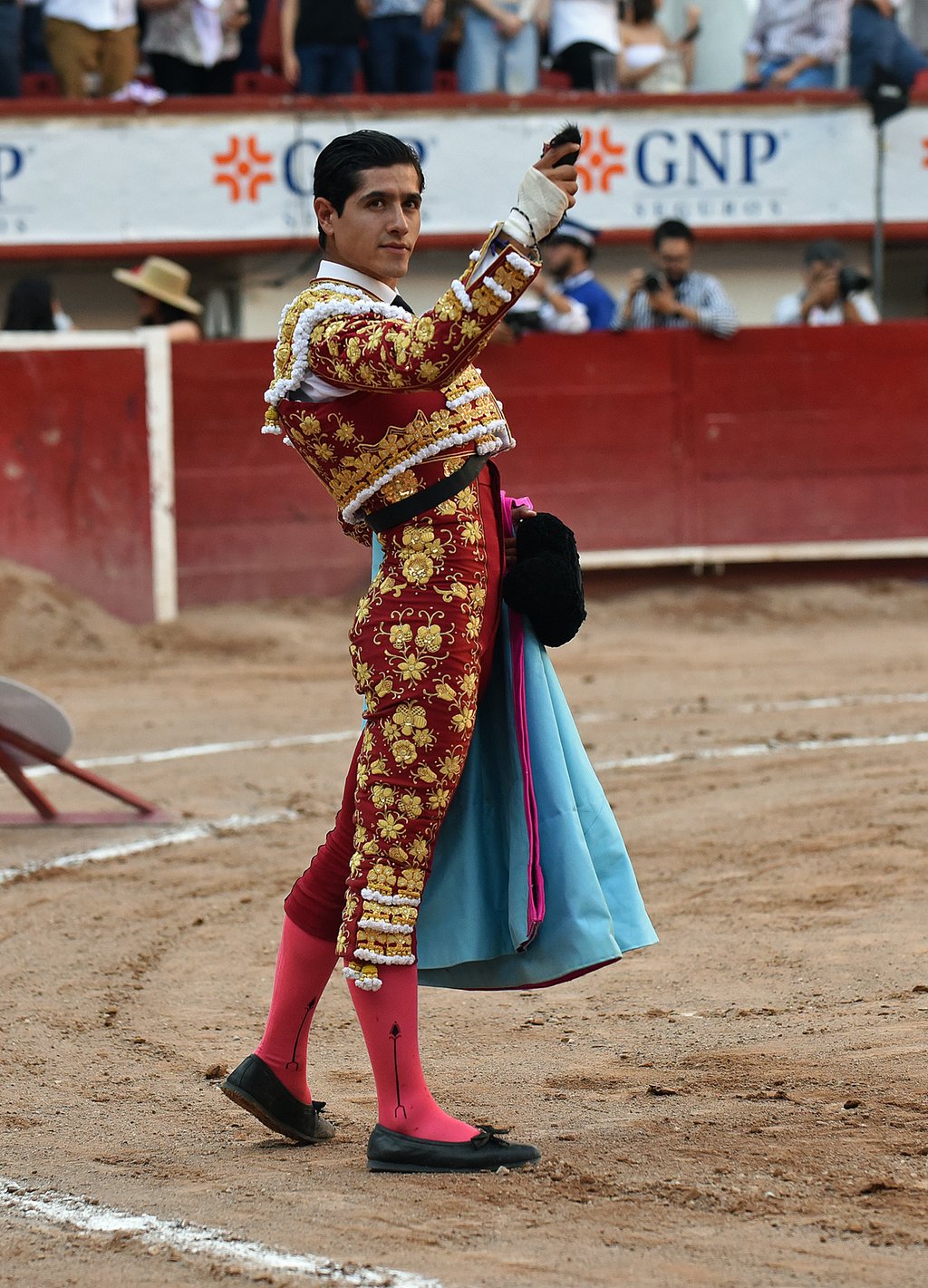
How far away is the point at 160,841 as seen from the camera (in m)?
5.25

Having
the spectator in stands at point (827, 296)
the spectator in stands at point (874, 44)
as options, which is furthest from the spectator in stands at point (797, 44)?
the spectator in stands at point (827, 296)

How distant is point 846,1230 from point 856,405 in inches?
A: 328

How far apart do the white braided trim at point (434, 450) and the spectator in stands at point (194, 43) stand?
8.14 m

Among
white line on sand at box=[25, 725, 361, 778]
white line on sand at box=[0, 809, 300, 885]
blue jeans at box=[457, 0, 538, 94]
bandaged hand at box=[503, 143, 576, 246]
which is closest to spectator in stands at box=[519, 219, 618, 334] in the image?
blue jeans at box=[457, 0, 538, 94]

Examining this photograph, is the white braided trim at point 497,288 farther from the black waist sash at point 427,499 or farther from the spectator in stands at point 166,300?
the spectator in stands at point 166,300

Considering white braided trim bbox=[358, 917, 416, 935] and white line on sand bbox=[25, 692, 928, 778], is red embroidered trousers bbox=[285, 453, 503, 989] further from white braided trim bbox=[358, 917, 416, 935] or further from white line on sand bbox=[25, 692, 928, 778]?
white line on sand bbox=[25, 692, 928, 778]

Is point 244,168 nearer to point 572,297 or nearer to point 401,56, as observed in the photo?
point 401,56

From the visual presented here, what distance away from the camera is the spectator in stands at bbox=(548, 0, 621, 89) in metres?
10.9

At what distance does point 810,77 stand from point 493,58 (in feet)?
6.41

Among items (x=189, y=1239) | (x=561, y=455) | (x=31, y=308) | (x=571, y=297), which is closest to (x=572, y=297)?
(x=571, y=297)

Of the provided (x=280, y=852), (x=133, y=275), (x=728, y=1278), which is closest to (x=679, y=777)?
(x=280, y=852)

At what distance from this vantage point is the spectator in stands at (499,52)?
35.0ft

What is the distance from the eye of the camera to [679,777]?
5832mm

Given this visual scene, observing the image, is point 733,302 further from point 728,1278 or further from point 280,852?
point 728,1278
